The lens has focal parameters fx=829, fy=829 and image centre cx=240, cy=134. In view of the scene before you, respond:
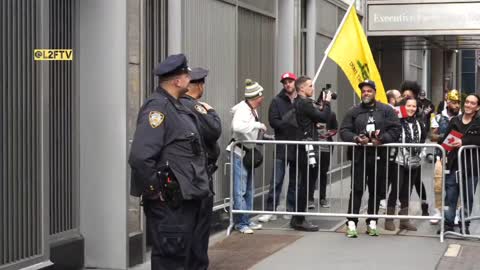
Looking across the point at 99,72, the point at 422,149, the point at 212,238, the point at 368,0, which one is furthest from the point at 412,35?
the point at 99,72

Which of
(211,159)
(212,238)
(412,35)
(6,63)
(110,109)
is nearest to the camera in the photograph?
(6,63)

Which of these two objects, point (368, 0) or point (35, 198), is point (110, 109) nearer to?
point (35, 198)

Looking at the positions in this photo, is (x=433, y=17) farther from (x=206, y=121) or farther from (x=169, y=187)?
(x=169, y=187)

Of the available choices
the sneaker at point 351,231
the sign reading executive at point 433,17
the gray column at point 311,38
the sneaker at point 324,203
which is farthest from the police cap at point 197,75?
the sign reading executive at point 433,17

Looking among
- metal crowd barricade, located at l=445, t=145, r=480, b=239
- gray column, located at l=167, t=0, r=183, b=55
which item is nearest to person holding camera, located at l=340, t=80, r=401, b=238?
metal crowd barricade, located at l=445, t=145, r=480, b=239

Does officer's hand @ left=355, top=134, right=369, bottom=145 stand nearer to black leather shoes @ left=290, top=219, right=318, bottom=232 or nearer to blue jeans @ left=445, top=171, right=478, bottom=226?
blue jeans @ left=445, top=171, right=478, bottom=226

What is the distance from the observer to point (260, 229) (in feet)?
33.8

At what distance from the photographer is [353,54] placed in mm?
10820

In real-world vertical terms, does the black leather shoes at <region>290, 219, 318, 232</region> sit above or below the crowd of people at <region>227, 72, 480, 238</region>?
below

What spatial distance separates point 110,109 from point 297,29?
6.73 m

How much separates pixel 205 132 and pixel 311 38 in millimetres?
8368

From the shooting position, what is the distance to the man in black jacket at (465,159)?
9.71 m

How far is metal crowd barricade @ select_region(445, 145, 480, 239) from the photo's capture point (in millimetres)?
9656

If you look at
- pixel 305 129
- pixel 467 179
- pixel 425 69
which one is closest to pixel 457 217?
pixel 467 179
